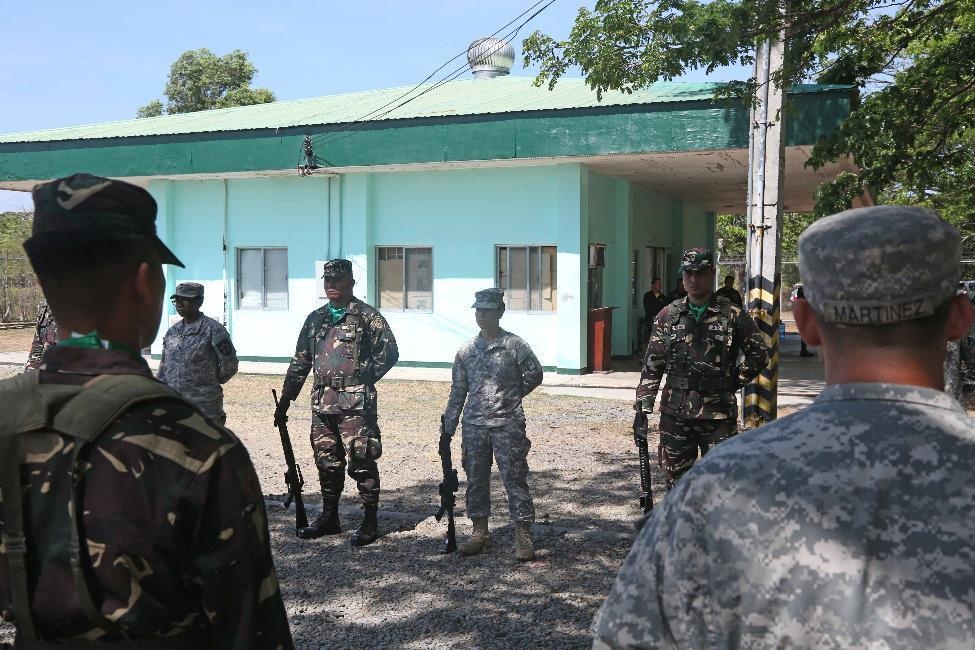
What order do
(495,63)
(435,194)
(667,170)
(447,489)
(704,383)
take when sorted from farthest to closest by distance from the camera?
1. (495,63)
2. (667,170)
3. (435,194)
4. (447,489)
5. (704,383)

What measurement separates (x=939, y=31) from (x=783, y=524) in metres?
10.1

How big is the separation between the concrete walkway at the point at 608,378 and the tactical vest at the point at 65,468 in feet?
39.3

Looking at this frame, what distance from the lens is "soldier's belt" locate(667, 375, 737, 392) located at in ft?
19.1

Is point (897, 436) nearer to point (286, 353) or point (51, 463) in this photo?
point (51, 463)

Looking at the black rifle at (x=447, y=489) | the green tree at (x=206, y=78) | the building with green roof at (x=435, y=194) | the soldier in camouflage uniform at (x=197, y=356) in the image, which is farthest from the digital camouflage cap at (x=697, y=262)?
the green tree at (x=206, y=78)

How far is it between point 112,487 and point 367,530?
4.84 meters

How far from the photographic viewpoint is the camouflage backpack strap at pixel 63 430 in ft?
5.42

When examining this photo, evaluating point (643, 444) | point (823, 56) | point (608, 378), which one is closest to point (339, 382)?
point (643, 444)

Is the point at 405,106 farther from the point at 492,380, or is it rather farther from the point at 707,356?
the point at 707,356

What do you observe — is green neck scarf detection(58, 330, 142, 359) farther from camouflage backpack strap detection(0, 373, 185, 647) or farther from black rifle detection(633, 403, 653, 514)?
black rifle detection(633, 403, 653, 514)

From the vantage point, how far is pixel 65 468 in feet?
5.50

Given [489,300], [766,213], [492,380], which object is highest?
[766,213]

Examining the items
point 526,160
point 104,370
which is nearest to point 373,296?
point 526,160

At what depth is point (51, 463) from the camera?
1689 millimetres
